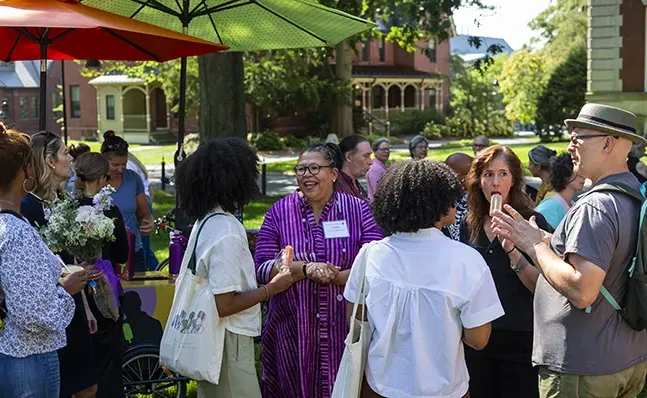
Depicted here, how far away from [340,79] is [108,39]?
32449 mm

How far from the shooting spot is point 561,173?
5.83 metres

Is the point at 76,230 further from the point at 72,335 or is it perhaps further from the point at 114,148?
the point at 114,148

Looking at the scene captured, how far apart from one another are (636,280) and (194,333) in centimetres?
211

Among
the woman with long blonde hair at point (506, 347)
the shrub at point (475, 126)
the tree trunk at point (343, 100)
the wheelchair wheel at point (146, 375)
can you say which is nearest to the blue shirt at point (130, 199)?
the wheelchair wheel at point (146, 375)

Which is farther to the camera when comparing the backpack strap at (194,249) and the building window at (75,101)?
the building window at (75,101)

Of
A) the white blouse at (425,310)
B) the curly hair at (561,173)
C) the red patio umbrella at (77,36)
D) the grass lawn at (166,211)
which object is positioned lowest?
the grass lawn at (166,211)

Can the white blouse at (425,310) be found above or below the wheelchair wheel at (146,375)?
above

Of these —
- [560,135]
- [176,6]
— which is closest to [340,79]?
[560,135]

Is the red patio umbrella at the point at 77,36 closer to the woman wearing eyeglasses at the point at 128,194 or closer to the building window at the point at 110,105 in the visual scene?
the woman wearing eyeglasses at the point at 128,194

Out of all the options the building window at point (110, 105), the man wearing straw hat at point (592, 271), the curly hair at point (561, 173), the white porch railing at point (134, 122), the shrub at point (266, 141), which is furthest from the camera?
the building window at point (110, 105)

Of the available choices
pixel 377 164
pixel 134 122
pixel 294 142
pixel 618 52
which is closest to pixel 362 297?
pixel 377 164

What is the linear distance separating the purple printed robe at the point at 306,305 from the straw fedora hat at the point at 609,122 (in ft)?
4.82

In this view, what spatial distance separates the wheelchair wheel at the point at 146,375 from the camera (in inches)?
230

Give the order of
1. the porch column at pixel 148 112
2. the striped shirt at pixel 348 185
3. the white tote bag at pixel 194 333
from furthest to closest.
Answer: the porch column at pixel 148 112, the striped shirt at pixel 348 185, the white tote bag at pixel 194 333
